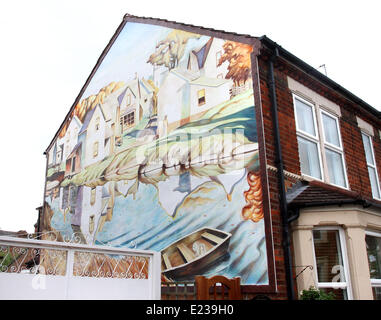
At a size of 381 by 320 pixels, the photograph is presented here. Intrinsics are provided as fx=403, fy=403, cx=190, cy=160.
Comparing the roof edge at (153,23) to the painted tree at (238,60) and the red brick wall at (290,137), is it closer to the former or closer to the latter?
the painted tree at (238,60)

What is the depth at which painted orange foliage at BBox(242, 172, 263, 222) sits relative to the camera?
7414mm

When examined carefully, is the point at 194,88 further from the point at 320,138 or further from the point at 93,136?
the point at 93,136

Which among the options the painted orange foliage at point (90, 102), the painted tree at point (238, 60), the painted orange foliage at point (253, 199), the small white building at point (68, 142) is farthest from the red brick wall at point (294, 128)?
the small white building at point (68, 142)

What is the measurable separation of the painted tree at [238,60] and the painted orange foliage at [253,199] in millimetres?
2123

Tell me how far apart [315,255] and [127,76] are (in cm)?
742

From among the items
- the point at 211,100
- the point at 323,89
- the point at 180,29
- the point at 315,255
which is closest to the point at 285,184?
the point at 315,255

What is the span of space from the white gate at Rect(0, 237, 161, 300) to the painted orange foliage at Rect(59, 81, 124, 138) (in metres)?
7.89

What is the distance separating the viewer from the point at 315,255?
7.44 m

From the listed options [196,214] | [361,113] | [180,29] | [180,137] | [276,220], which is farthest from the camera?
[361,113]

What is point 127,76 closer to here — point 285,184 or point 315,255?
point 285,184

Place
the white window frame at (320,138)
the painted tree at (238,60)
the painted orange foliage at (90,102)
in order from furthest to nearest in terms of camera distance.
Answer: the painted orange foliage at (90,102) → the white window frame at (320,138) → the painted tree at (238,60)

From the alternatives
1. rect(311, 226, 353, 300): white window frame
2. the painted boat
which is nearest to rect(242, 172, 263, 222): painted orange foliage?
the painted boat

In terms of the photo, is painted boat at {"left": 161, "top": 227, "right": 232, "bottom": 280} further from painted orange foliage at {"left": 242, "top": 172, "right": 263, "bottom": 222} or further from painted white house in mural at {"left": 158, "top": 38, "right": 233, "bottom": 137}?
painted white house in mural at {"left": 158, "top": 38, "right": 233, "bottom": 137}

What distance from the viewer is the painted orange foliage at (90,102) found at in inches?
488
